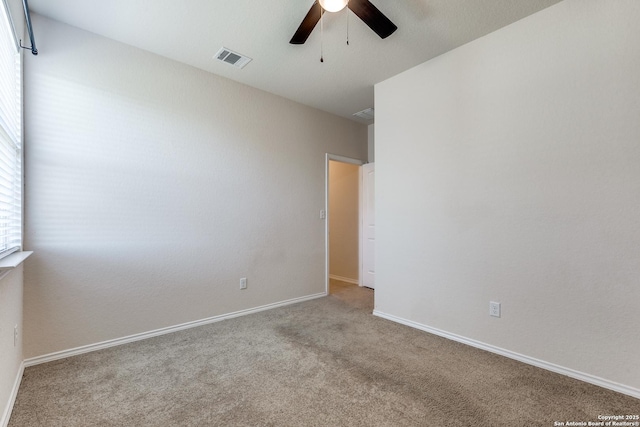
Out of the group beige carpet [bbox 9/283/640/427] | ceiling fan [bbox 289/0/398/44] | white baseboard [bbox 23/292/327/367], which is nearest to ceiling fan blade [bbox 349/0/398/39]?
ceiling fan [bbox 289/0/398/44]

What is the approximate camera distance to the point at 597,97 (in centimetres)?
192

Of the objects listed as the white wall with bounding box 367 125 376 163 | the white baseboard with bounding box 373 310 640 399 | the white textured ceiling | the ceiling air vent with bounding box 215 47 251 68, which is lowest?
the white baseboard with bounding box 373 310 640 399

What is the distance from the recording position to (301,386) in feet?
6.22

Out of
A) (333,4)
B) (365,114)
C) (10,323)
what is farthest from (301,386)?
(365,114)

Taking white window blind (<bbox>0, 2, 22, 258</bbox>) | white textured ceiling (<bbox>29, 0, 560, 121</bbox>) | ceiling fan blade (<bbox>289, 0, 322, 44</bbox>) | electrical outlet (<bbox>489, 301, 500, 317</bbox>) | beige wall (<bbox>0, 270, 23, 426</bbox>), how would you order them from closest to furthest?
beige wall (<bbox>0, 270, 23, 426</bbox>)
white window blind (<bbox>0, 2, 22, 258</bbox>)
ceiling fan blade (<bbox>289, 0, 322, 44</bbox>)
white textured ceiling (<bbox>29, 0, 560, 121</bbox>)
electrical outlet (<bbox>489, 301, 500, 317</bbox>)

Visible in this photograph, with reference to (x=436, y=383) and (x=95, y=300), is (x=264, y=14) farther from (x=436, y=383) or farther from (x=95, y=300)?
(x=436, y=383)

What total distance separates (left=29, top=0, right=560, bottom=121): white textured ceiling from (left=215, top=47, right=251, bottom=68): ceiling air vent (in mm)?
66

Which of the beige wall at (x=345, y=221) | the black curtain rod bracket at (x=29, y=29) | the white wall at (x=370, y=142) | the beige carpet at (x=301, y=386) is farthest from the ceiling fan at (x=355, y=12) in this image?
the beige wall at (x=345, y=221)

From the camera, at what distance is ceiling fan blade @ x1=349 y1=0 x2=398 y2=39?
1.73 meters

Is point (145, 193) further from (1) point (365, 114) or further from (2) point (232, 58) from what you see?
(1) point (365, 114)

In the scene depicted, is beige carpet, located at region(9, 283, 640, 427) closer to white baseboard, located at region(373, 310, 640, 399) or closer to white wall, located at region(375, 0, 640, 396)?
white baseboard, located at region(373, 310, 640, 399)

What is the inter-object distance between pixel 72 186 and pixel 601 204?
3.88 metres

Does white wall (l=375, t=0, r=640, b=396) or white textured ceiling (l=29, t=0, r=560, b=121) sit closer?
white wall (l=375, t=0, r=640, b=396)

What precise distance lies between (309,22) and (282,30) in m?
0.57
